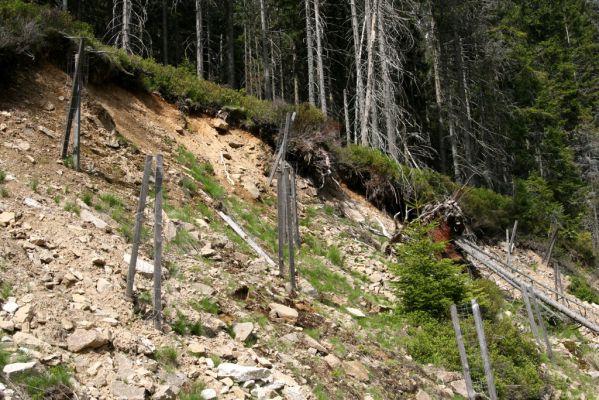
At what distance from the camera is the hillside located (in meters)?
5.37

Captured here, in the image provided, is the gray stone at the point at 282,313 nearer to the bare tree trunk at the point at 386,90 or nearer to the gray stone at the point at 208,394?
the gray stone at the point at 208,394

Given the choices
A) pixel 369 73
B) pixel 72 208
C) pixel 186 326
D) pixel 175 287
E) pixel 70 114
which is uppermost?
pixel 369 73

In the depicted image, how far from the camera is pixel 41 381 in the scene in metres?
4.55

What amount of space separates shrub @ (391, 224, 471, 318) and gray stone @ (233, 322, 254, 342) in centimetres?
424

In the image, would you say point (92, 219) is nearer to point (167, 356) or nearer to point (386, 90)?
point (167, 356)

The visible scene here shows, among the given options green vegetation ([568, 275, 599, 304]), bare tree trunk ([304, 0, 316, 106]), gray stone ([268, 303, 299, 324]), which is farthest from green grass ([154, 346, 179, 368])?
bare tree trunk ([304, 0, 316, 106])

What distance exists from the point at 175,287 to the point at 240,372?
184cm

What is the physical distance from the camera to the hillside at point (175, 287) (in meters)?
5.37

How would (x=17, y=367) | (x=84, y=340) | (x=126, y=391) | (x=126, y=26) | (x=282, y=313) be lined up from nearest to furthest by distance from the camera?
(x=17, y=367), (x=126, y=391), (x=84, y=340), (x=282, y=313), (x=126, y=26)

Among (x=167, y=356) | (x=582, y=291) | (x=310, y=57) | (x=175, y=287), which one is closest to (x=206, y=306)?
(x=175, y=287)

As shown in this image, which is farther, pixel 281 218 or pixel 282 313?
pixel 281 218

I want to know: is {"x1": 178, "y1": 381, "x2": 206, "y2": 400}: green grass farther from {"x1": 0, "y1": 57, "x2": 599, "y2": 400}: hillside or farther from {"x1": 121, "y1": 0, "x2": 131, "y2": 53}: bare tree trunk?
{"x1": 121, "y1": 0, "x2": 131, "y2": 53}: bare tree trunk

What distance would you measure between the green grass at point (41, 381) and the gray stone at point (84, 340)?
A: 42cm

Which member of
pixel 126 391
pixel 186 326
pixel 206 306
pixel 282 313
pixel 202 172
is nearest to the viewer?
pixel 126 391
